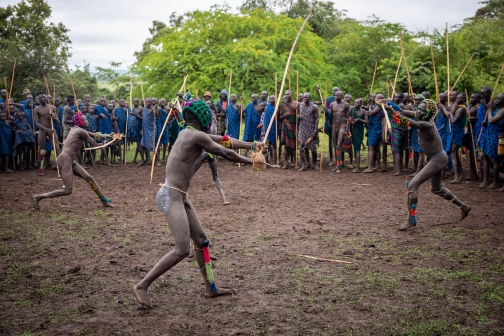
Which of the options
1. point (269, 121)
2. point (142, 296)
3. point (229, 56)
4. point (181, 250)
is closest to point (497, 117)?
point (269, 121)

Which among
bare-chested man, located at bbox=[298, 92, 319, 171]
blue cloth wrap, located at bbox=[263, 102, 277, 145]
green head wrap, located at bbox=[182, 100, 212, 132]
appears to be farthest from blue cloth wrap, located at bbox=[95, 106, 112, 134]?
green head wrap, located at bbox=[182, 100, 212, 132]

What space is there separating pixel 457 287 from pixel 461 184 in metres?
6.50

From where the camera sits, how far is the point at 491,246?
249 inches

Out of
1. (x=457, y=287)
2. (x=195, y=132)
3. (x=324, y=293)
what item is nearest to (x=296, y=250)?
(x=324, y=293)

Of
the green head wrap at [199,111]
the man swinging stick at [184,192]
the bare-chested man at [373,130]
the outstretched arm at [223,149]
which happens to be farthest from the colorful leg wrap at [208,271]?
the bare-chested man at [373,130]

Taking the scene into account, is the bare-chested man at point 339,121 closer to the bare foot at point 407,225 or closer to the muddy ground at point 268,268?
the muddy ground at point 268,268

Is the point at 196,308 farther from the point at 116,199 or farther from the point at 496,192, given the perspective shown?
the point at 496,192

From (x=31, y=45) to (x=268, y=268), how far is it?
67.6ft

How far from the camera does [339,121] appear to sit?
42.9ft

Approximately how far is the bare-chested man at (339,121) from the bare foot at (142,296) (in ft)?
30.3

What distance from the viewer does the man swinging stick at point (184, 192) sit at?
4570mm

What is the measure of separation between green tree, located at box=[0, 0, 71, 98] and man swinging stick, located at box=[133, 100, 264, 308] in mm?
18005

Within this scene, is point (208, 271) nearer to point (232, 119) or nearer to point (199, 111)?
point (199, 111)

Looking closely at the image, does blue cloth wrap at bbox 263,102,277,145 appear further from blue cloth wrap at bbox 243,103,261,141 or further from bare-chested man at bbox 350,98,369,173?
bare-chested man at bbox 350,98,369,173
